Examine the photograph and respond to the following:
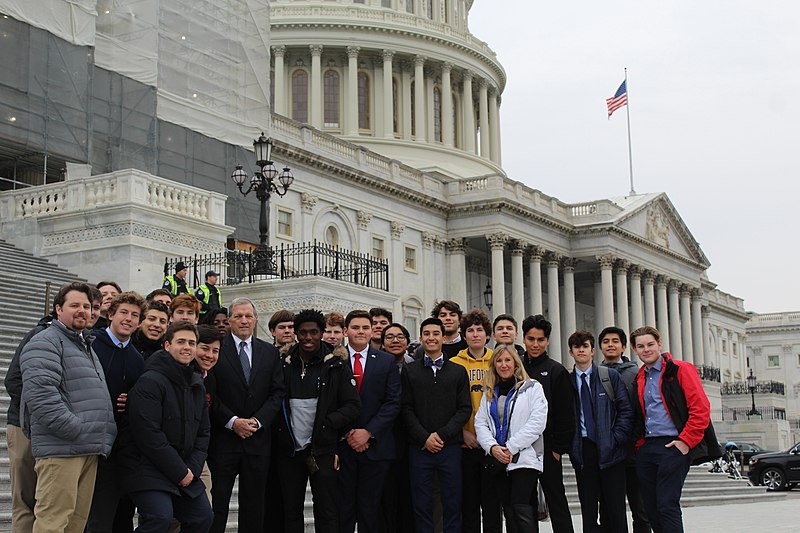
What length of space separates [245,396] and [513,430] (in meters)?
2.43

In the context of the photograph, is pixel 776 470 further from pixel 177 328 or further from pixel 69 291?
pixel 69 291

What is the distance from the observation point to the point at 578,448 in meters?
10.3

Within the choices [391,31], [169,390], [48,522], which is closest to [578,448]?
[169,390]

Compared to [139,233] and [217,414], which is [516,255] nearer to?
[139,233]

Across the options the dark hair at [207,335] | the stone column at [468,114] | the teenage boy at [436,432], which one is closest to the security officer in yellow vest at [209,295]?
the teenage boy at [436,432]

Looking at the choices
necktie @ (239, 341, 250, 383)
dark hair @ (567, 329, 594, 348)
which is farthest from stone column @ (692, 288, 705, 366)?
necktie @ (239, 341, 250, 383)

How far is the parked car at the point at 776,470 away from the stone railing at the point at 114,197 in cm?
1483

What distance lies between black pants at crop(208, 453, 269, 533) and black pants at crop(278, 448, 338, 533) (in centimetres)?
29

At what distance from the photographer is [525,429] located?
31.4 feet

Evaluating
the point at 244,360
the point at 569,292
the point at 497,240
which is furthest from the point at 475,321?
the point at 569,292

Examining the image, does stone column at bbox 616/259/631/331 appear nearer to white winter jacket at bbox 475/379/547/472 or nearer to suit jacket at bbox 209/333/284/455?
white winter jacket at bbox 475/379/547/472

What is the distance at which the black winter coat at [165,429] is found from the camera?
313 inches

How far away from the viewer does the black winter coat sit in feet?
26.1

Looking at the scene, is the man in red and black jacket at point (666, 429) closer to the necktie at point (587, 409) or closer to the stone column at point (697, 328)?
the necktie at point (587, 409)
